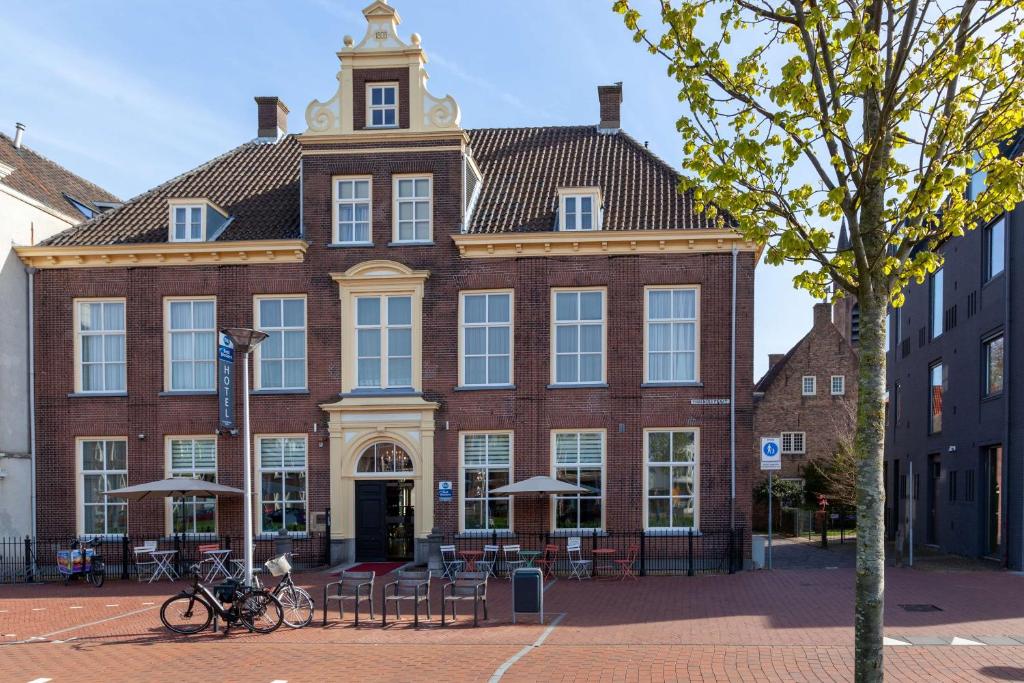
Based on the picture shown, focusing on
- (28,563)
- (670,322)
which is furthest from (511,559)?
(28,563)

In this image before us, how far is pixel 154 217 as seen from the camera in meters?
25.3

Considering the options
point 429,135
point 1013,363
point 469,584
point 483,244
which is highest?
point 429,135

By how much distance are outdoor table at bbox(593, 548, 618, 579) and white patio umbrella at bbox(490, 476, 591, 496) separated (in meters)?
1.44

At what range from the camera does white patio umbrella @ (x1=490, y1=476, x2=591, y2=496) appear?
21.3 metres

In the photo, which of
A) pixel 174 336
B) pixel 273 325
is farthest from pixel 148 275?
pixel 273 325

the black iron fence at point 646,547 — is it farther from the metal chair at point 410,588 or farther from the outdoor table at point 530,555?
the metal chair at point 410,588

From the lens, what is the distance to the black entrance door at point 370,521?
23.5 m

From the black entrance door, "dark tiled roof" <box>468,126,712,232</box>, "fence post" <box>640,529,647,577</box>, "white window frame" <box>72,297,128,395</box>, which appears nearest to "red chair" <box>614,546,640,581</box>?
"fence post" <box>640,529,647,577</box>

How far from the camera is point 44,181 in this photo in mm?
27250

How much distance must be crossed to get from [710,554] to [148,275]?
15.8 metres

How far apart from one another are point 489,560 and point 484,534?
0.81 m

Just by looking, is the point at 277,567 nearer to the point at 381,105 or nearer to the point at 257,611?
the point at 257,611

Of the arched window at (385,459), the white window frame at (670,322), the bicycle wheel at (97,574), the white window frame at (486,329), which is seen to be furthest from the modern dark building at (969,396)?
the bicycle wheel at (97,574)

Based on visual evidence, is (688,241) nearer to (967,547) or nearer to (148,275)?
(967,547)
